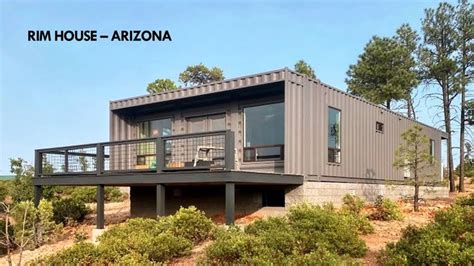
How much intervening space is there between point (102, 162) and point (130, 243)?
430 cm

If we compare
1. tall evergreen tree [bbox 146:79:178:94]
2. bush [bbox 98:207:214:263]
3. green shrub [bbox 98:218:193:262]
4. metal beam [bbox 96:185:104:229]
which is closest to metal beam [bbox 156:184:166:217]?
bush [bbox 98:207:214:263]

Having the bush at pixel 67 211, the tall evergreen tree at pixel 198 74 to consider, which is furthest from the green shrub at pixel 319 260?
the tall evergreen tree at pixel 198 74

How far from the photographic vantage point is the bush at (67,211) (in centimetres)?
1227

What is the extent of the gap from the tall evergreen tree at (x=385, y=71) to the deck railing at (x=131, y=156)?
1326cm

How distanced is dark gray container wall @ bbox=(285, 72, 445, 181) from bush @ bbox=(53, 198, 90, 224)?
708 centimetres

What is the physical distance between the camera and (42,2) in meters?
11.1

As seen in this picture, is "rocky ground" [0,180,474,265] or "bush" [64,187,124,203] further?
"bush" [64,187,124,203]

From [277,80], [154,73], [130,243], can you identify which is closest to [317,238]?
[130,243]

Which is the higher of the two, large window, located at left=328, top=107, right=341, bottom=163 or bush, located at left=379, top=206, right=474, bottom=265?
large window, located at left=328, top=107, right=341, bottom=163

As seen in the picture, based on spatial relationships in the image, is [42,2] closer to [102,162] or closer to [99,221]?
[102,162]

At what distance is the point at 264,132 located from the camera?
10664 mm

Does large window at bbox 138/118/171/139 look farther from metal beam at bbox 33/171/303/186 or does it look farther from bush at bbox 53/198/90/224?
metal beam at bbox 33/171/303/186

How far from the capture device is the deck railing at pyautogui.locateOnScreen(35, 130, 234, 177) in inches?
372

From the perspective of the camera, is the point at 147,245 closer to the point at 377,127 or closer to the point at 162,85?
the point at 377,127
